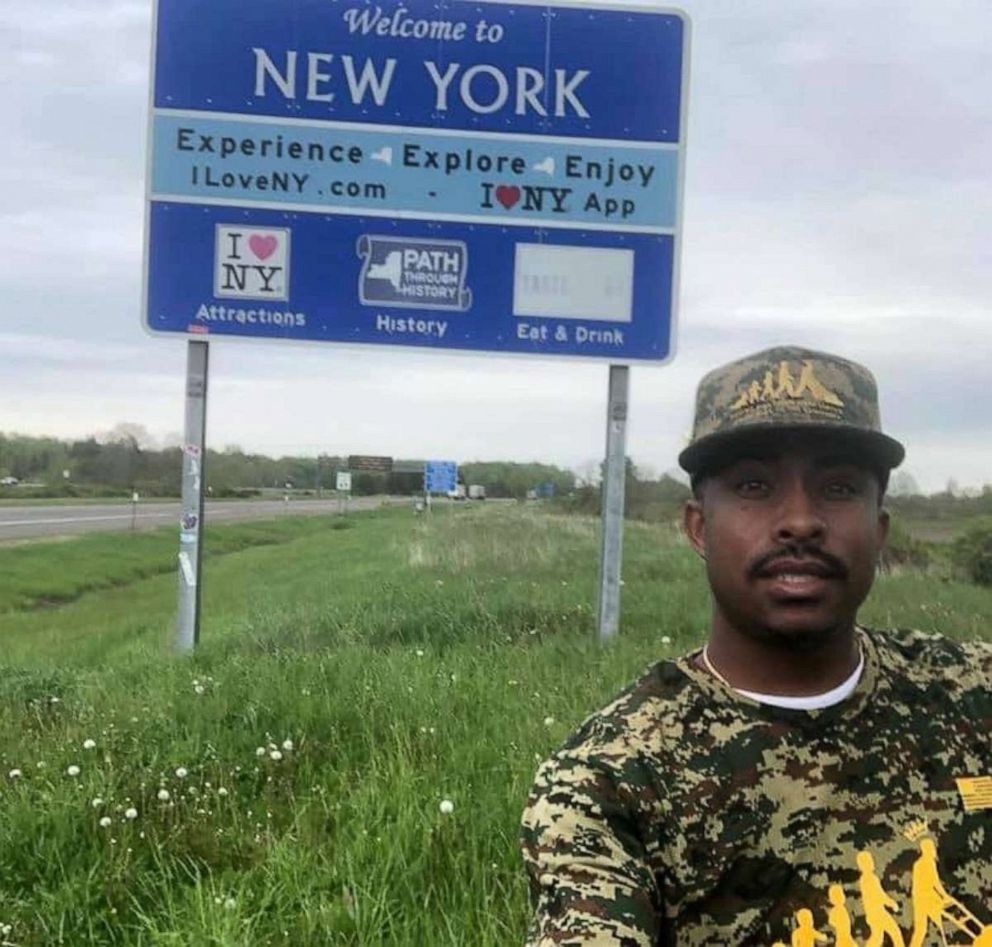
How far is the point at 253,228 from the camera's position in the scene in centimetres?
641

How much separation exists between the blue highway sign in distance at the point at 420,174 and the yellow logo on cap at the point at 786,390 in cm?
486

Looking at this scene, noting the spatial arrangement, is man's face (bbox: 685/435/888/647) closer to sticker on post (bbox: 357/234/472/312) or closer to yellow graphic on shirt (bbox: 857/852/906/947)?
yellow graphic on shirt (bbox: 857/852/906/947)

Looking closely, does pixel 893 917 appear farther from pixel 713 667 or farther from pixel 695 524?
pixel 695 524

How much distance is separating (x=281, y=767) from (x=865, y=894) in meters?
2.88

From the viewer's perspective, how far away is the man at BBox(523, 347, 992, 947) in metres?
1.54

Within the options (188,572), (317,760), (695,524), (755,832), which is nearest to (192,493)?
(188,572)

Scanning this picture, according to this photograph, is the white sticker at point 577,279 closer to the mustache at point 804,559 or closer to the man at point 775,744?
the man at point 775,744

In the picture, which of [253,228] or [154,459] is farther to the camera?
[154,459]

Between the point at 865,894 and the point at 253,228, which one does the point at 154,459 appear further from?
the point at 865,894

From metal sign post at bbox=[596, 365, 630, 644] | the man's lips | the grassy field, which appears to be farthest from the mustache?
metal sign post at bbox=[596, 365, 630, 644]

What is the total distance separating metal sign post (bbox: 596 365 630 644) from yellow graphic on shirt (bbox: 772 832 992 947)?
4.95 meters

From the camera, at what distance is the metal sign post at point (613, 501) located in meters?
6.58

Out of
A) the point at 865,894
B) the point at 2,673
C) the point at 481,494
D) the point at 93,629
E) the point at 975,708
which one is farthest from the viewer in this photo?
the point at 481,494

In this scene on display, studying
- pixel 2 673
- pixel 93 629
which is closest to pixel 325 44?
pixel 2 673
